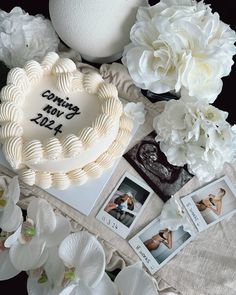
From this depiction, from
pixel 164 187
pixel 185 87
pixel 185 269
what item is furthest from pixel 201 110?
pixel 185 269

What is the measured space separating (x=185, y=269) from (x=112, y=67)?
1.76ft

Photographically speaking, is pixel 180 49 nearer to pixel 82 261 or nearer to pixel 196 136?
pixel 196 136

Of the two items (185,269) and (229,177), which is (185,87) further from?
(185,269)

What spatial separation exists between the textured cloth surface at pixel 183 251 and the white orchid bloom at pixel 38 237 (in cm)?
10

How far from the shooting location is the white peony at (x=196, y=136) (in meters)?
1.02

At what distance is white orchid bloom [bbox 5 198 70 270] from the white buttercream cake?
90 millimetres

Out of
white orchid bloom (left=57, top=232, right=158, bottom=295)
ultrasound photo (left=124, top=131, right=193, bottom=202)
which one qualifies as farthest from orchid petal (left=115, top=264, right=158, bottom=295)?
ultrasound photo (left=124, top=131, right=193, bottom=202)

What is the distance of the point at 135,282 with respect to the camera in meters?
0.93

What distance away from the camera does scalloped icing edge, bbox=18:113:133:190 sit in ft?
3.49

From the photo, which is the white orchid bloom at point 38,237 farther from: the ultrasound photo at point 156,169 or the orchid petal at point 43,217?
the ultrasound photo at point 156,169

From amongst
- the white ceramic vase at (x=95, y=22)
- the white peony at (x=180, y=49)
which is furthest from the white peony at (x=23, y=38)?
the white peony at (x=180, y=49)

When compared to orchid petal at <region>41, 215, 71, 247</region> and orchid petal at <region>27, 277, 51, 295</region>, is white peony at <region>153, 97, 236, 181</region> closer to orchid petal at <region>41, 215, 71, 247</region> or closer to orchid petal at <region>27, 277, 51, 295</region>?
orchid petal at <region>41, 215, 71, 247</region>

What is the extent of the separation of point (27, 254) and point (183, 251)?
368mm

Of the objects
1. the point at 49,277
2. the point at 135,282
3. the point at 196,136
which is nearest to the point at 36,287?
the point at 49,277
